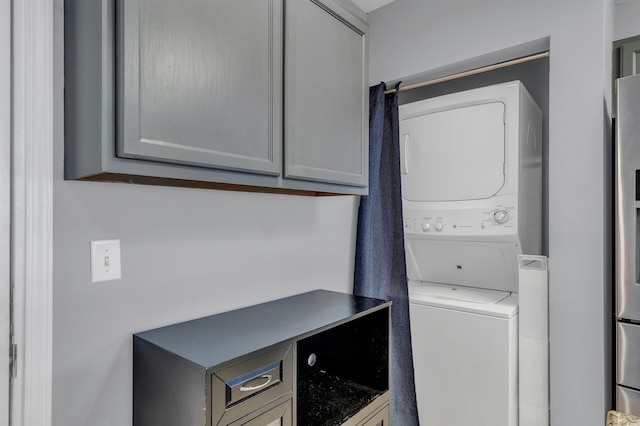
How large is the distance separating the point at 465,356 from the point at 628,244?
2.87 feet

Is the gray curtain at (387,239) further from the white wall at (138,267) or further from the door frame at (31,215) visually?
the door frame at (31,215)

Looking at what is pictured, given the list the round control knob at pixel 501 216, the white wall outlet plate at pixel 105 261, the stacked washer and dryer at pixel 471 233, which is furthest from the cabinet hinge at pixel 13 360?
the round control knob at pixel 501 216

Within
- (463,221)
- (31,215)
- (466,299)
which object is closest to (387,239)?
(463,221)

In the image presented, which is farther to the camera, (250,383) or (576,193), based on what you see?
(576,193)

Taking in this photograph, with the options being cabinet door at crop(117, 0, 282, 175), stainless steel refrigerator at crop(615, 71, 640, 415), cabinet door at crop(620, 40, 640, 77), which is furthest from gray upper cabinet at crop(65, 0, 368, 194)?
cabinet door at crop(620, 40, 640, 77)

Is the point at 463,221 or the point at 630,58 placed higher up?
the point at 630,58

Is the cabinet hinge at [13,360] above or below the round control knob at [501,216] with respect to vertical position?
below

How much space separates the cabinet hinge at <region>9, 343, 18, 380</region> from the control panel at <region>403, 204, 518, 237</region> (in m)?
1.85

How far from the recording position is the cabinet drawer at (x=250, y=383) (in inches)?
38.6

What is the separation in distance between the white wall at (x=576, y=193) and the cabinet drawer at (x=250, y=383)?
1321 mm

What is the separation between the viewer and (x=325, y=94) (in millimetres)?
1516

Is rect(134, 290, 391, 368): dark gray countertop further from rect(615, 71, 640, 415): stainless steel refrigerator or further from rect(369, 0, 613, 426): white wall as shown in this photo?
rect(615, 71, 640, 415): stainless steel refrigerator

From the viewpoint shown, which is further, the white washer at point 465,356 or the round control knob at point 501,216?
the round control knob at point 501,216

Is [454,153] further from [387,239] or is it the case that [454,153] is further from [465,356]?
[465,356]
